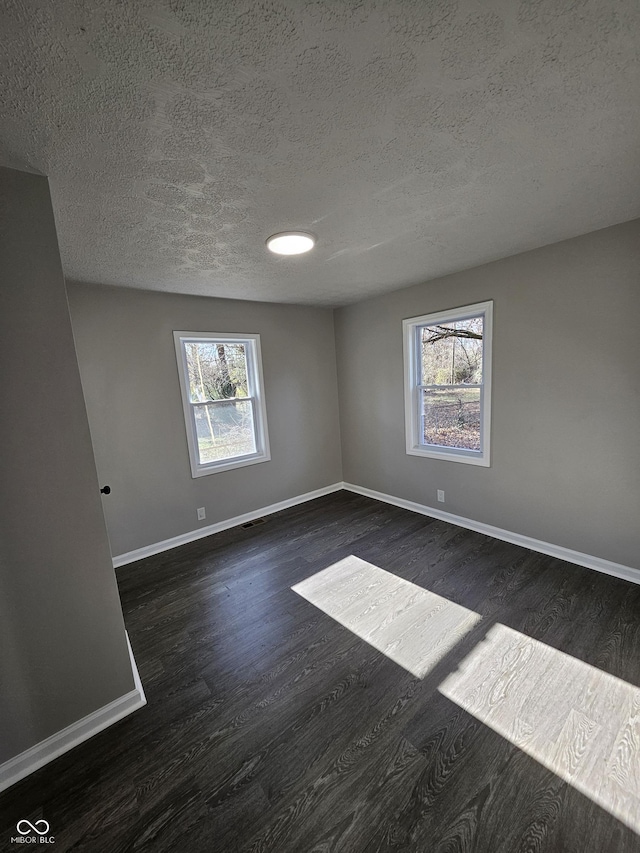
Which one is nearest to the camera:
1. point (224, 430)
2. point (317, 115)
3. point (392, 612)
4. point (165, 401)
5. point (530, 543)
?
point (317, 115)

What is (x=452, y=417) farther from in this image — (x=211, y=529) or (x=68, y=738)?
(x=68, y=738)

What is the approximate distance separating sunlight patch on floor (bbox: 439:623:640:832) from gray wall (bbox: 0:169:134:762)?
1.80 meters

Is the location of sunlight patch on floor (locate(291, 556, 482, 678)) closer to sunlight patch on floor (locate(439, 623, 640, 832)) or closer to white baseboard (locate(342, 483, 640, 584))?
sunlight patch on floor (locate(439, 623, 640, 832))

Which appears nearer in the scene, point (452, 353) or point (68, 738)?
point (68, 738)

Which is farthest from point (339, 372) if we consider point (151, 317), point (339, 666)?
point (339, 666)

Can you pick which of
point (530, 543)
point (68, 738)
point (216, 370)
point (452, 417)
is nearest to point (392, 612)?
point (530, 543)

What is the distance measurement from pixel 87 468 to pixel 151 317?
6.87 feet

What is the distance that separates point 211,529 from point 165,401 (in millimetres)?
1446

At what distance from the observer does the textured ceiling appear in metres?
0.86

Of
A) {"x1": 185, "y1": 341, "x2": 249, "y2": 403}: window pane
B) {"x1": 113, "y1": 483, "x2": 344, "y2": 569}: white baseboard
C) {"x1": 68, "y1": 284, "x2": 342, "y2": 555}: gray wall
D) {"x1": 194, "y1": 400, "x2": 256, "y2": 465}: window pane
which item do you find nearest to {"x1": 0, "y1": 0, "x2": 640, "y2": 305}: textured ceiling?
{"x1": 68, "y1": 284, "x2": 342, "y2": 555}: gray wall

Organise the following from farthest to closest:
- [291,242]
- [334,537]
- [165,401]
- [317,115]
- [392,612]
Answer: [334,537]
[165,401]
[392,612]
[291,242]
[317,115]

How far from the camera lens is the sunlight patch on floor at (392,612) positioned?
1.98m

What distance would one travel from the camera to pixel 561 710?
61.7 inches

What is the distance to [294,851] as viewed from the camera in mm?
1158
